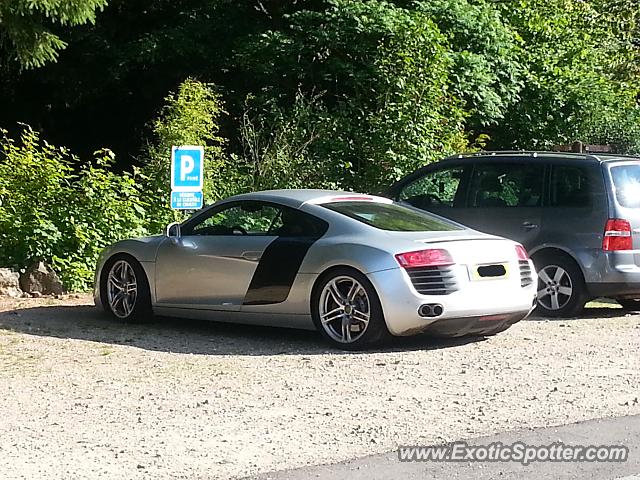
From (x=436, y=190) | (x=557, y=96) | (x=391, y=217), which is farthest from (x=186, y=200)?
(x=557, y=96)

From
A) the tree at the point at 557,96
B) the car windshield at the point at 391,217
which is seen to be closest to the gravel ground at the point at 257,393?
the car windshield at the point at 391,217

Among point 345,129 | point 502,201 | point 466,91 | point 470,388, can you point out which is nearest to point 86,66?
point 345,129

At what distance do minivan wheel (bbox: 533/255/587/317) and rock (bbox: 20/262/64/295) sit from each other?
5661mm

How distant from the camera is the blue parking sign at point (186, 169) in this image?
13.1 metres

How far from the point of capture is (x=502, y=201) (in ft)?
42.9

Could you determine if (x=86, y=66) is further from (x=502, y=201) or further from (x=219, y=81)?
(x=502, y=201)

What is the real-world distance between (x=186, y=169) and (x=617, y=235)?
16.3 ft

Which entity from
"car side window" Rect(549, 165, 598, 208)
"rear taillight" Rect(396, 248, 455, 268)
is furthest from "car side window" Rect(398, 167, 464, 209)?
"rear taillight" Rect(396, 248, 455, 268)

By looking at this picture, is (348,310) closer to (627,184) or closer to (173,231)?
(173,231)

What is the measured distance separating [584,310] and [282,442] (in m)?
7.13

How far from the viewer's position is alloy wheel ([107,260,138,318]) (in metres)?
11.3

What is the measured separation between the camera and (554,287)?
40.8ft

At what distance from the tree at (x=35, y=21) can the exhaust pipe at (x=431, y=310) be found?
244 inches

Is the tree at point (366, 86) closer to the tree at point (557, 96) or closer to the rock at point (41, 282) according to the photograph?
the tree at point (557, 96)
